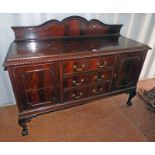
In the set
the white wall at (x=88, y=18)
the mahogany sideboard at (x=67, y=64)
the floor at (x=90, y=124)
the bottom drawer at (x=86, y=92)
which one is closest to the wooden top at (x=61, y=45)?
the mahogany sideboard at (x=67, y=64)

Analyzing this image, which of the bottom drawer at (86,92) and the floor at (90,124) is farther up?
the bottom drawer at (86,92)

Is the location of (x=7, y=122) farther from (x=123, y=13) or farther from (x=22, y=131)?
(x=123, y=13)

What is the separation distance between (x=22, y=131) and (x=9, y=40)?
962 mm

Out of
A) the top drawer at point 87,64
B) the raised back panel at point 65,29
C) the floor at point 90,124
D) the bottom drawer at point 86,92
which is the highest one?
the raised back panel at point 65,29

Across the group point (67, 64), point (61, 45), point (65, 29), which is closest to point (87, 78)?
point (67, 64)

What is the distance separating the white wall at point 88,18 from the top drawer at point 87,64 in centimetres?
61

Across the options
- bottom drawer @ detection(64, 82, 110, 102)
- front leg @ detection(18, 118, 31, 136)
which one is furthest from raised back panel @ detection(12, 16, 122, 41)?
front leg @ detection(18, 118, 31, 136)

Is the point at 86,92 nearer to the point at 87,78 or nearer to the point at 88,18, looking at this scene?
the point at 87,78

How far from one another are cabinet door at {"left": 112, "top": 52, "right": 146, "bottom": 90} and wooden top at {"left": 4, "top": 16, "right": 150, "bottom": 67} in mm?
81

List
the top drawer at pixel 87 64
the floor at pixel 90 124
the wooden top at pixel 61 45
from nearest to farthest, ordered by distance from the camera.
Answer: the wooden top at pixel 61 45 → the top drawer at pixel 87 64 → the floor at pixel 90 124

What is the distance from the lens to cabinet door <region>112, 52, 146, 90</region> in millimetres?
1509

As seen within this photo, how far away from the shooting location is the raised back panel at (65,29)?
4.77ft

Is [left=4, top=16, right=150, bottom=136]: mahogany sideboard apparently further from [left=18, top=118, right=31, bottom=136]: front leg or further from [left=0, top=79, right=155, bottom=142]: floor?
[left=0, top=79, right=155, bottom=142]: floor

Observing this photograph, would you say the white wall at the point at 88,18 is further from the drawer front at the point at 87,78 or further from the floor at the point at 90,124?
the drawer front at the point at 87,78
